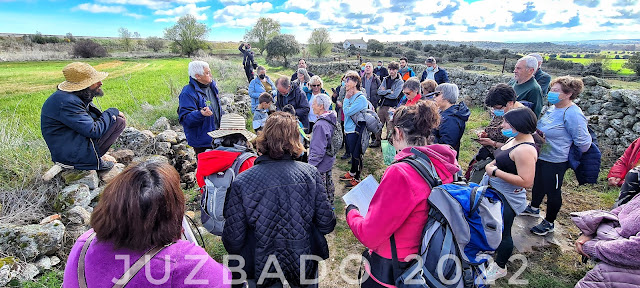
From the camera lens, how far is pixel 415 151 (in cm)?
177

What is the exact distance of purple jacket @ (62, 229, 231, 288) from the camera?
1.22 meters

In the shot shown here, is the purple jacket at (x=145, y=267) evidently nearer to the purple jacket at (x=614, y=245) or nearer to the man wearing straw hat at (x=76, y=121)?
the purple jacket at (x=614, y=245)

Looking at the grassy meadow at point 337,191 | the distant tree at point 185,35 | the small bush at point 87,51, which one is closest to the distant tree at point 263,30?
the distant tree at point 185,35

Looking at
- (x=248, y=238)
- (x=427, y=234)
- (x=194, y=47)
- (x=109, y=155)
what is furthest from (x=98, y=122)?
(x=194, y=47)

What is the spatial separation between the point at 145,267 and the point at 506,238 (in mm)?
3297

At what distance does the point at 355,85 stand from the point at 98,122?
3.69 m

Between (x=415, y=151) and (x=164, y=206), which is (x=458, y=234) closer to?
(x=415, y=151)

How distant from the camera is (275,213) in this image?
81.4 inches

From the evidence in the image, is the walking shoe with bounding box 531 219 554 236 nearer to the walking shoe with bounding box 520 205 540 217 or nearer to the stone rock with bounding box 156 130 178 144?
the walking shoe with bounding box 520 205 540 217

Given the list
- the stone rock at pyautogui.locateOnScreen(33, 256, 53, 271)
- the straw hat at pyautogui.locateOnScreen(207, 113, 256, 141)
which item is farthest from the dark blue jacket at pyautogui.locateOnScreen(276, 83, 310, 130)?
the stone rock at pyautogui.locateOnScreen(33, 256, 53, 271)

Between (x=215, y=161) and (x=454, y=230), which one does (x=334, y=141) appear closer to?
(x=215, y=161)

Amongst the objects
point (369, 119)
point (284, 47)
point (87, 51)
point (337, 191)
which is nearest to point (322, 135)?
point (369, 119)

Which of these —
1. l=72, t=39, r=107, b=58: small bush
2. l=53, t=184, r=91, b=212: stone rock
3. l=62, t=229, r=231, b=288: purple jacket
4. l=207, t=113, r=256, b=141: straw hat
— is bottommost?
l=53, t=184, r=91, b=212: stone rock

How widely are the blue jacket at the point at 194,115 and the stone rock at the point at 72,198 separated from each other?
141 centimetres
